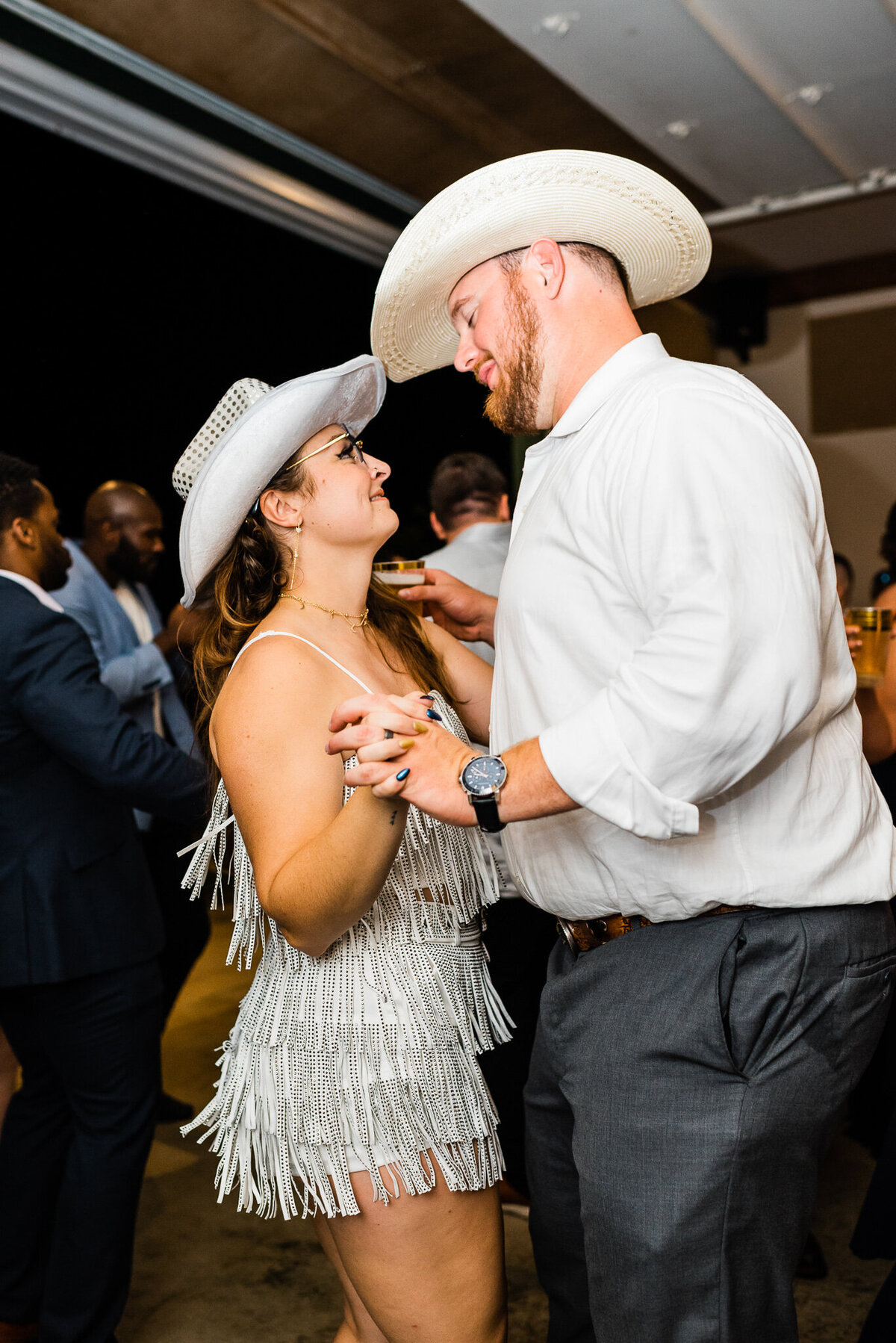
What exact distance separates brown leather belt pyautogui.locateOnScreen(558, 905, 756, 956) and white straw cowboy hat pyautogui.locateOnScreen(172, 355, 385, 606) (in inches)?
30.9

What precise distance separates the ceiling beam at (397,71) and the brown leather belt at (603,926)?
3693 millimetres

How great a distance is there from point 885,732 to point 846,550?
563cm

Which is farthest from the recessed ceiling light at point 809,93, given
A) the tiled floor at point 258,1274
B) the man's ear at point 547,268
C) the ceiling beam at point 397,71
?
the tiled floor at point 258,1274

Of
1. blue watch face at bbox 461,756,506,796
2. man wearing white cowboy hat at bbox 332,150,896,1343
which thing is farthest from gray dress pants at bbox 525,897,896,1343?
blue watch face at bbox 461,756,506,796

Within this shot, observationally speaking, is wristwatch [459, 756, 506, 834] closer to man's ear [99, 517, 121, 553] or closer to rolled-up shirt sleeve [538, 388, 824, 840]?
rolled-up shirt sleeve [538, 388, 824, 840]

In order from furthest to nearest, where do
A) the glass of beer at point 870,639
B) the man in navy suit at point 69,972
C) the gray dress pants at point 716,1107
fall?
1. the man in navy suit at point 69,972
2. the glass of beer at point 870,639
3. the gray dress pants at point 716,1107

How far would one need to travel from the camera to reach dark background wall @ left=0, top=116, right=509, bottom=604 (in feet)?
13.4

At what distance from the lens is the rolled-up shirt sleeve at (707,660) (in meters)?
1.11

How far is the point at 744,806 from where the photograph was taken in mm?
1285

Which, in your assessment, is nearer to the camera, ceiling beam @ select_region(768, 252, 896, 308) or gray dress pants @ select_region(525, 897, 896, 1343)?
gray dress pants @ select_region(525, 897, 896, 1343)

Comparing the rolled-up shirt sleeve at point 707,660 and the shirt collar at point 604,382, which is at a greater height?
the shirt collar at point 604,382

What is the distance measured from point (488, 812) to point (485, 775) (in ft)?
0.13

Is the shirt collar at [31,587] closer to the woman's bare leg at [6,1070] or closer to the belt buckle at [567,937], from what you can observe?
the woman's bare leg at [6,1070]

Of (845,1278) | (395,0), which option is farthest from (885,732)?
(395,0)
